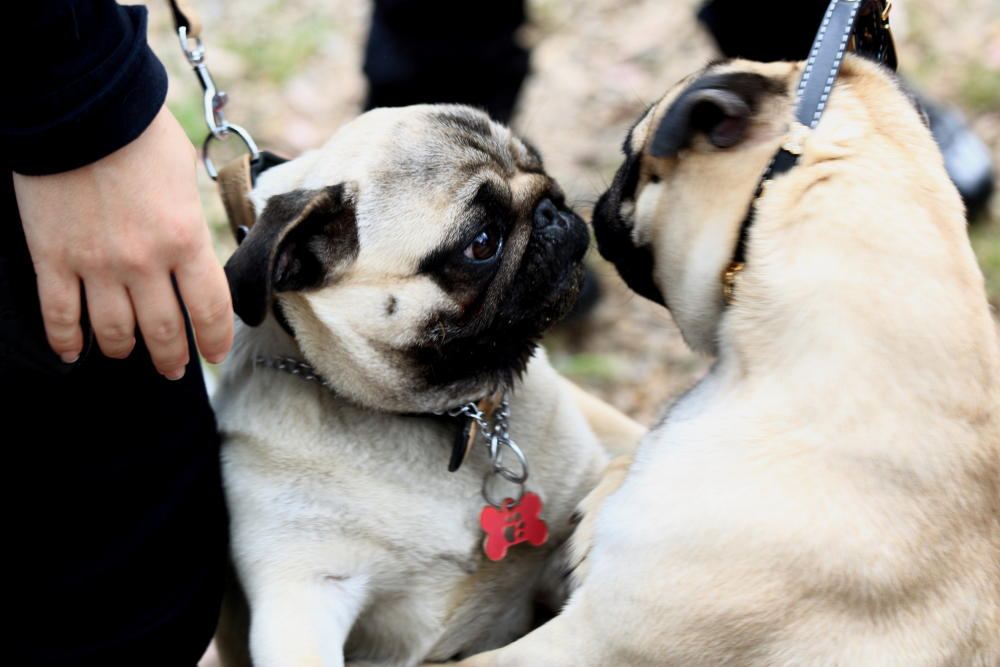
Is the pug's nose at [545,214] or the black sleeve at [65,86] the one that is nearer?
the black sleeve at [65,86]

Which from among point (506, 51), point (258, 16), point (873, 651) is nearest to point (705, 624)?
point (873, 651)

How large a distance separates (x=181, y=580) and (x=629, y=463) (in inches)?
40.7

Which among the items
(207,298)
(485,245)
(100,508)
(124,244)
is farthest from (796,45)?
(100,508)

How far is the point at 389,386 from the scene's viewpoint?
6.50 feet

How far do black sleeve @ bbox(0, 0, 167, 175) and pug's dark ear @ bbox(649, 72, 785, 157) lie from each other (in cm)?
97

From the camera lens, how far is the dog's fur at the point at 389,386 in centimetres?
188

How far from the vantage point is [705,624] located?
1561 mm

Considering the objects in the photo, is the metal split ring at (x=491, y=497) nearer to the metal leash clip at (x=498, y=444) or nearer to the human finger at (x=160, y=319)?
the metal leash clip at (x=498, y=444)

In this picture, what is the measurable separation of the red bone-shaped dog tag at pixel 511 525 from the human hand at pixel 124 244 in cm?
87

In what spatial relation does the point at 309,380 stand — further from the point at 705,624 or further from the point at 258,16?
the point at 258,16

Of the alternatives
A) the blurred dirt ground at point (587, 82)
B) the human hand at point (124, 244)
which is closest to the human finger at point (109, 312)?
the human hand at point (124, 244)

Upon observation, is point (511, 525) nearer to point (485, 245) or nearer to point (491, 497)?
point (491, 497)

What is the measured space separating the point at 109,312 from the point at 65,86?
37cm

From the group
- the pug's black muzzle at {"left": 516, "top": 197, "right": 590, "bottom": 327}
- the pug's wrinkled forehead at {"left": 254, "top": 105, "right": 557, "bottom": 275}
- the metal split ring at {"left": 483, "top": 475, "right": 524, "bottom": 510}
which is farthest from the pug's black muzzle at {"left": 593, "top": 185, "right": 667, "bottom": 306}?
the metal split ring at {"left": 483, "top": 475, "right": 524, "bottom": 510}
